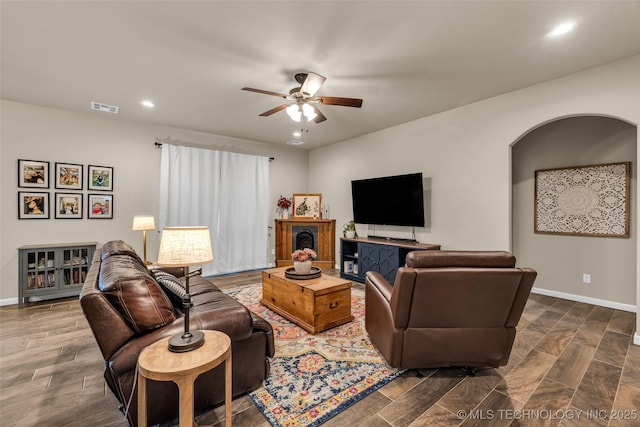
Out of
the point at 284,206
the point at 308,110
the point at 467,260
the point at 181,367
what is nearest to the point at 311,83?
the point at 308,110

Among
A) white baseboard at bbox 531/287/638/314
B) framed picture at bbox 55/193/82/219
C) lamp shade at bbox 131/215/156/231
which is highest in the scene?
framed picture at bbox 55/193/82/219

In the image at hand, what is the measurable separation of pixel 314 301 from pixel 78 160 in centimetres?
428

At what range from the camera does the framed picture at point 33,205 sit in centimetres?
403

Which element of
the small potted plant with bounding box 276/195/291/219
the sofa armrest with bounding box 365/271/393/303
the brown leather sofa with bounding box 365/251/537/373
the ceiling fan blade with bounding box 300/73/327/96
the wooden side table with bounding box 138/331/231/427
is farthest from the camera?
A: the small potted plant with bounding box 276/195/291/219

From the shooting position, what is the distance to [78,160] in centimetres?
440

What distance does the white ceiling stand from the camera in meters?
2.18

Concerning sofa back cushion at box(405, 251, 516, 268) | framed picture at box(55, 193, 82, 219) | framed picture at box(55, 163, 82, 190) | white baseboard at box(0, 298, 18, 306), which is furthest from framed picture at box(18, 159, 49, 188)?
sofa back cushion at box(405, 251, 516, 268)

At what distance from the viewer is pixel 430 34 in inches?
97.0

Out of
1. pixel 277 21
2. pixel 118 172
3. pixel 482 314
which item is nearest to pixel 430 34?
pixel 277 21

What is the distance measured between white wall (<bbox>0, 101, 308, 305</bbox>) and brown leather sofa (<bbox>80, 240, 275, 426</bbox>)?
3.12 meters

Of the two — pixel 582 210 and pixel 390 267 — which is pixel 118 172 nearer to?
pixel 390 267

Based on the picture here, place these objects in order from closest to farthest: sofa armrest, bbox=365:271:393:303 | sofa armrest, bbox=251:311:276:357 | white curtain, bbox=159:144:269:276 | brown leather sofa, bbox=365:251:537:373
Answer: brown leather sofa, bbox=365:251:537:373 → sofa armrest, bbox=251:311:276:357 → sofa armrest, bbox=365:271:393:303 → white curtain, bbox=159:144:269:276

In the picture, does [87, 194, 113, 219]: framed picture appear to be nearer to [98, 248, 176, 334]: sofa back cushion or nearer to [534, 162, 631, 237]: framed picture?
[98, 248, 176, 334]: sofa back cushion

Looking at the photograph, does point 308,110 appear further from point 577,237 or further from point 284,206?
point 577,237
